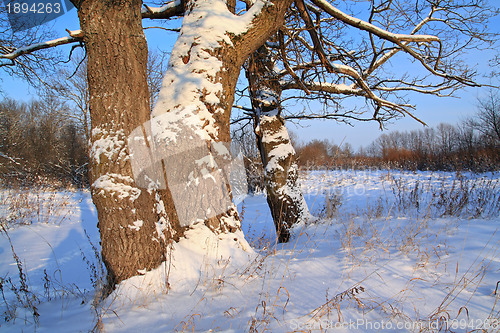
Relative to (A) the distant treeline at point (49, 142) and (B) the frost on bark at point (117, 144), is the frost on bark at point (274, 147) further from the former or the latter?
(A) the distant treeline at point (49, 142)

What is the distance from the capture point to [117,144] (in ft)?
6.27

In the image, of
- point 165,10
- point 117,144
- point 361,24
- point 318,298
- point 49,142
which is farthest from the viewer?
point 49,142

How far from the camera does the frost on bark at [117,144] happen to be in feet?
6.04

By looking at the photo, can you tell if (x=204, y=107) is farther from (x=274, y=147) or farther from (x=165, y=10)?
(x=274, y=147)

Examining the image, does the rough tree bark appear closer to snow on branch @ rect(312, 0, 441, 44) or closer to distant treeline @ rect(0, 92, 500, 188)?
snow on branch @ rect(312, 0, 441, 44)

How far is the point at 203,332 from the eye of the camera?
4.19 ft

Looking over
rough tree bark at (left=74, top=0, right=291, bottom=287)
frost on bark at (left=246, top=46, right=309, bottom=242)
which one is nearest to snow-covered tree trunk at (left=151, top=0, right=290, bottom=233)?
rough tree bark at (left=74, top=0, right=291, bottom=287)

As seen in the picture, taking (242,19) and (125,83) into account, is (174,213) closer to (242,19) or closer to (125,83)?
(125,83)

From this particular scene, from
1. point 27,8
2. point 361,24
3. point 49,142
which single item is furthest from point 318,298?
point 49,142

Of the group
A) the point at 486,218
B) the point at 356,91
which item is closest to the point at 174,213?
the point at 356,91

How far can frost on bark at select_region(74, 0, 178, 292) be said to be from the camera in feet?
6.04

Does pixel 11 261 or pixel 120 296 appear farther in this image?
pixel 11 261

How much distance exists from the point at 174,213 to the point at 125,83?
1170 millimetres

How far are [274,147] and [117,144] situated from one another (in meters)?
3.09
